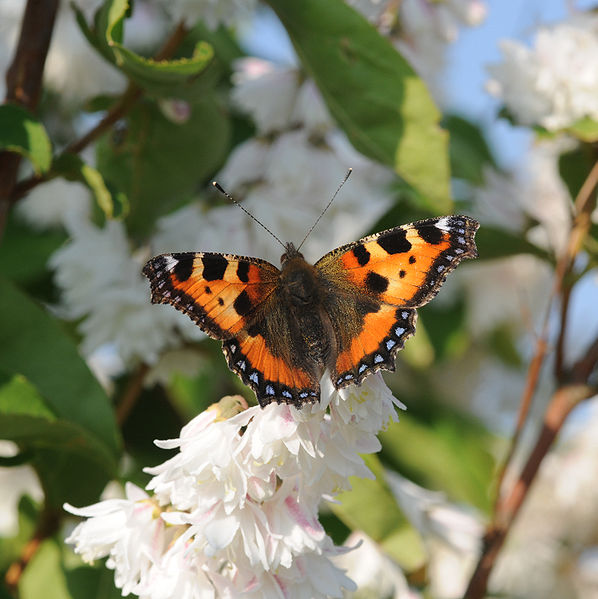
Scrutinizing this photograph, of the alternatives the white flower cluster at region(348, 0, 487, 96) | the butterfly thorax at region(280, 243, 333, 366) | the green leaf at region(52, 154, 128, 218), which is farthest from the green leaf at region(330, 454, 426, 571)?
the white flower cluster at region(348, 0, 487, 96)

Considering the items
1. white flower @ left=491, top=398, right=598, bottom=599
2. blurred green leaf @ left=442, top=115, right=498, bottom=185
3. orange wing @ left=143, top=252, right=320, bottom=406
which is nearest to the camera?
orange wing @ left=143, top=252, right=320, bottom=406

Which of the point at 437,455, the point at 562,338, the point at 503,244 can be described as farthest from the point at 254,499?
the point at 437,455

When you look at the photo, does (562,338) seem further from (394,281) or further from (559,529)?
(559,529)

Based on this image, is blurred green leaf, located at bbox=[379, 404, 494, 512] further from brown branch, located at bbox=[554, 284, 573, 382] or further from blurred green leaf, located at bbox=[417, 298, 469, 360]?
brown branch, located at bbox=[554, 284, 573, 382]

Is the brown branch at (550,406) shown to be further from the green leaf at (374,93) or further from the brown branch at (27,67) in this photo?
the brown branch at (27,67)

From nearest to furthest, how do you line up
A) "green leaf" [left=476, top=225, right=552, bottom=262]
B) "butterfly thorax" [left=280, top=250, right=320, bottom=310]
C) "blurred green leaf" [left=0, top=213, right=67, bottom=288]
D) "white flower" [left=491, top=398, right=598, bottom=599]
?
"butterfly thorax" [left=280, top=250, right=320, bottom=310] < "green leaf" [left=476, top=225, right=552, bottom=262] < "blurred green leaf" [left=0, top=213, right=67, bottom=288] < "white flower" [left=491, top=398, right=598, bottom=599]

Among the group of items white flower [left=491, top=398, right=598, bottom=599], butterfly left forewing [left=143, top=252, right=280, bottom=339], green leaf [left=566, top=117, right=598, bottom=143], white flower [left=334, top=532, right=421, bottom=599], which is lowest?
white flower [left=491, top=398, right=598, bottom=599]
